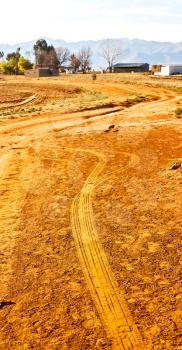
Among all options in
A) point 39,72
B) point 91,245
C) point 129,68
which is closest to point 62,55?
point 129,68

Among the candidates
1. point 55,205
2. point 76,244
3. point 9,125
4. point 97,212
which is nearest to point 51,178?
point 55,205

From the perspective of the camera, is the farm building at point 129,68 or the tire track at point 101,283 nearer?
the tire track at point 101,283

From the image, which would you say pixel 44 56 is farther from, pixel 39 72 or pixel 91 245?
pixel 91 245

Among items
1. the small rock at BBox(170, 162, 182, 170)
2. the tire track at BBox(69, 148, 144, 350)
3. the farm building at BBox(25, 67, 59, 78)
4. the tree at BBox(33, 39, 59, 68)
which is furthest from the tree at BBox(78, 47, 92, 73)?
the tire track at BBox(69, 148, 144, 350)

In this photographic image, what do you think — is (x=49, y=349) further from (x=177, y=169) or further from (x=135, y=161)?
Answer: (x=135, y=161)

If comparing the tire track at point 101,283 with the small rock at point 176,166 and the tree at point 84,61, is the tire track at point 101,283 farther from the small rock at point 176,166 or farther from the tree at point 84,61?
the tree at point 84,61

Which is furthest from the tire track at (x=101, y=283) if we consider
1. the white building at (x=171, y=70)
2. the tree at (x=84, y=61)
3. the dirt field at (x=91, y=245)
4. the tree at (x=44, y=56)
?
the tree at (x=44, y=56)

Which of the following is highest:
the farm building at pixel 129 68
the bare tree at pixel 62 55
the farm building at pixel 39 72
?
the bare tree at pixel 62 55
